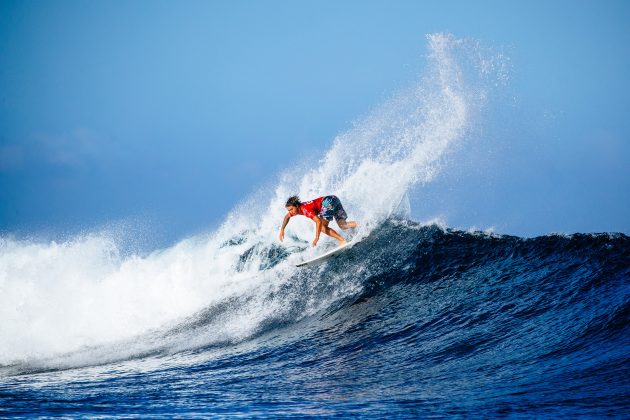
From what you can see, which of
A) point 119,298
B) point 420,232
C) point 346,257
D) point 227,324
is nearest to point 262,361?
point 227,324

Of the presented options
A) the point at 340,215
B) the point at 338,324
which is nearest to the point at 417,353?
the point at 338,324

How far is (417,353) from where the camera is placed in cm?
511

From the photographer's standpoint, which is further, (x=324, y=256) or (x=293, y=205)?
(x=293, y=205)

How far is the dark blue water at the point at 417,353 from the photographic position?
3383 mm

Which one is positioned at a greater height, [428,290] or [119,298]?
[119,298]

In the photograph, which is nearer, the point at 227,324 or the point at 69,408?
the point at 69,408

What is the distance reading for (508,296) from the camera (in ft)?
20.9

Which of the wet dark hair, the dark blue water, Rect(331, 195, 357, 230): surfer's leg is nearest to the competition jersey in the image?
the wet dark hair

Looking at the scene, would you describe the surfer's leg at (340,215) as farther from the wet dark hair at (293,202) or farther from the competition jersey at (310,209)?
the wet dark hair at (293,202)

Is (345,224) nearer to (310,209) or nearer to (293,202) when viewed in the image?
(310,209)

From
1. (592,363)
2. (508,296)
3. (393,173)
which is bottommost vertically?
(592,363)

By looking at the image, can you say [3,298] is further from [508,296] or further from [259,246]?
[508,296]

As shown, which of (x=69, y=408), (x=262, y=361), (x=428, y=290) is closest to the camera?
(x=69, y=408)

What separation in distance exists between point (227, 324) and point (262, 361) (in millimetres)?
2264
